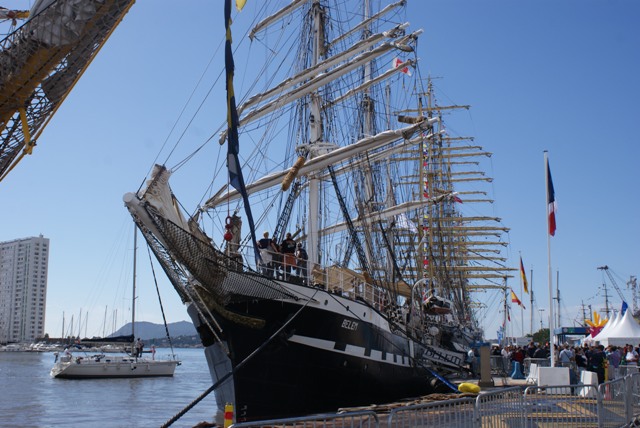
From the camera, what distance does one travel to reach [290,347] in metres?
18.0

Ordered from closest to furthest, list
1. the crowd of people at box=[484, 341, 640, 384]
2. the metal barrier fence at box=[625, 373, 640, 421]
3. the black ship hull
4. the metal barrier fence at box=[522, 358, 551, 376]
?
1. the metal barrier fence at box=[625, 373, 640, 421]
2. the black ship hull
3. the crowd of people at box=[484, 341, 640, 384]
4. the metal barrier fence at box=[522, 358, 551, 376]

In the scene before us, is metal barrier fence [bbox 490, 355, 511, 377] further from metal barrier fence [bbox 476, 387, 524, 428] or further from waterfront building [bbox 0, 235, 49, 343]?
waterfront building [bbox 0, 235, 49, 343]

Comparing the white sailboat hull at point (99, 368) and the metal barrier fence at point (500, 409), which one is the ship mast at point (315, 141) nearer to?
the metal barrier fence at point (500, 409)

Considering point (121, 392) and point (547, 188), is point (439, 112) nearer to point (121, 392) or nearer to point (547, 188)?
point (121, 392)

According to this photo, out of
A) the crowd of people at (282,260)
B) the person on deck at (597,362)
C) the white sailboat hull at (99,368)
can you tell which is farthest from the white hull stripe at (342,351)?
the white sailboat hull at (99,368)

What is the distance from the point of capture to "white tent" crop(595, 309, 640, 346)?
29834mm

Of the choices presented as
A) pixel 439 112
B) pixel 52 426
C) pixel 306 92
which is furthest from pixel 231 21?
pixel 439 112

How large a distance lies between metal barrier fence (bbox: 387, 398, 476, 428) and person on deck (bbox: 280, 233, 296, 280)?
10.1 meters

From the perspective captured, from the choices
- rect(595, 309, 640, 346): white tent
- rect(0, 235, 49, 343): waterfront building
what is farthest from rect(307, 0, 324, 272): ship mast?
rect(0, 235, 49, 343): waterfront building

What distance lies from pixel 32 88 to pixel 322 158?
1248 cm

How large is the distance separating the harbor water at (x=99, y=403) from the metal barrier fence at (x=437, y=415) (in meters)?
16.9

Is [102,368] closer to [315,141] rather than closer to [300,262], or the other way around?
[315,141]

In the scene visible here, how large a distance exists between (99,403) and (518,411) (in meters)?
26.9

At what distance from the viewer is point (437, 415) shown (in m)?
8.25
